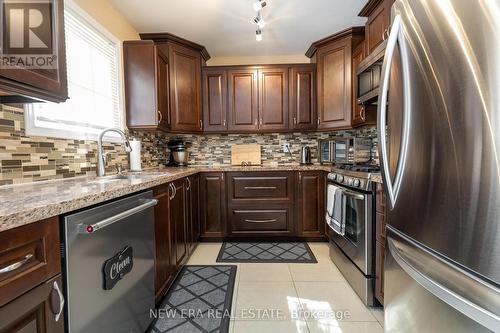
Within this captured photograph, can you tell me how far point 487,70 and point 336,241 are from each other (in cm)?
193

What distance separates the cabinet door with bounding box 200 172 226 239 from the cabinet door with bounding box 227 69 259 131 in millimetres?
706

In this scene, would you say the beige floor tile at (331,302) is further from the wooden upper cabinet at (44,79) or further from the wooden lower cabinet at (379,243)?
the wooden upper cabinet at (44,79)

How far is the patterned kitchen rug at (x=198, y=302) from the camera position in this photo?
153cm

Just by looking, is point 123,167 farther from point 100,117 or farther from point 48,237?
point 48,237

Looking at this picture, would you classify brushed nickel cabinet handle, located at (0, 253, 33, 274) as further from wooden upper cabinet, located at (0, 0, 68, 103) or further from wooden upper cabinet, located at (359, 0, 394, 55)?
wooden upper cabinet, located at (359, 0, 394, 55)

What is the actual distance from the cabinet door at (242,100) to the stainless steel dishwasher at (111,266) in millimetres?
1911

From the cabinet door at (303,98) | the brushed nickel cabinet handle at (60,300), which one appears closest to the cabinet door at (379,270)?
the brushed nickel cabinet handle at (60,300)

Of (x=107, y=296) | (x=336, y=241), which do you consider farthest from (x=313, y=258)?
(x=107, y=296)

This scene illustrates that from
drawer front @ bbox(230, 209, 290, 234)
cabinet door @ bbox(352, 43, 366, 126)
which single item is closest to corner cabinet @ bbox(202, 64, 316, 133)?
cabinet door @ bbox(352, 43, 366, 126)

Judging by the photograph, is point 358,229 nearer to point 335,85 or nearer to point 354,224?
point 354,224

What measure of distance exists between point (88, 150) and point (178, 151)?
4.63 ft

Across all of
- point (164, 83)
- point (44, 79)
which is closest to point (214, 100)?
point (164, 83)

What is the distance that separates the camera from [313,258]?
2492mm

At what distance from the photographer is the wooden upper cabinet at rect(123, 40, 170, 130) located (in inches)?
94.6
